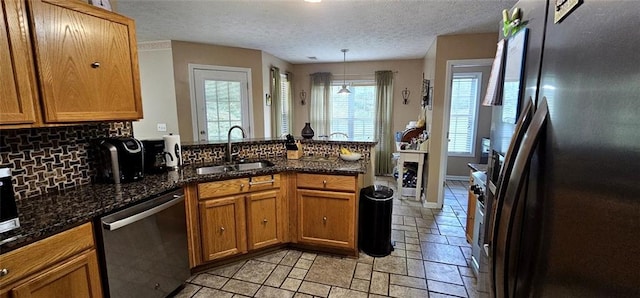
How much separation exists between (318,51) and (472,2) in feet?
8.87

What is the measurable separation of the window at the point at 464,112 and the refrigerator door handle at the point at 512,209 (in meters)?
4.89

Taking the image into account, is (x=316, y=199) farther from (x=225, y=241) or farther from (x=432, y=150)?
(x=432, y=150)

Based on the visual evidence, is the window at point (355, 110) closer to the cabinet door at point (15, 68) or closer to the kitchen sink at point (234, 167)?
the kitchen sink at point (234, 167)

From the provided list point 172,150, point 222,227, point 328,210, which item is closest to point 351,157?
point 328,210

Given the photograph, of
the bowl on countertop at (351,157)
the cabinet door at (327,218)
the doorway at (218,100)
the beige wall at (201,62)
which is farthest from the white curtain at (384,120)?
the cabinet door at (327,218)

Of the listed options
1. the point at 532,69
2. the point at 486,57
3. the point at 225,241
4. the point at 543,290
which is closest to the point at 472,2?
the point at 486,57

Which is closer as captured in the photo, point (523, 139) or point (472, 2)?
point (523, 139)

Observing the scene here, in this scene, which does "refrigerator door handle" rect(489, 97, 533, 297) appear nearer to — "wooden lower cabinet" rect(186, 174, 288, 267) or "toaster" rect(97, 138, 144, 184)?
"wooden lower cabinet" rect(186, 174, 288, 267)

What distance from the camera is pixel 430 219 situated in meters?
3.47

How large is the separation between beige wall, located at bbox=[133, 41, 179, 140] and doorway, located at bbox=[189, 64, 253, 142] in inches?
11.7

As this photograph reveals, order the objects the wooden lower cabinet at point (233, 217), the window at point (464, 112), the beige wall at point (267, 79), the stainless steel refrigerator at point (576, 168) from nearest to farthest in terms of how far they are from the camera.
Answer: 1. the stainless steel refrigerator at point (576, 168)
2. the wooden lower cabinet at point (233, 217)
3. the beige wall at point (267, 79)
4. the window at point (464, 112)

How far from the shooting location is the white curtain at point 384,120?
5711mm

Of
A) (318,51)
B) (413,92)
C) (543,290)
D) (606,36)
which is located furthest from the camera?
(413,92)

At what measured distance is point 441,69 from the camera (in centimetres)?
362
